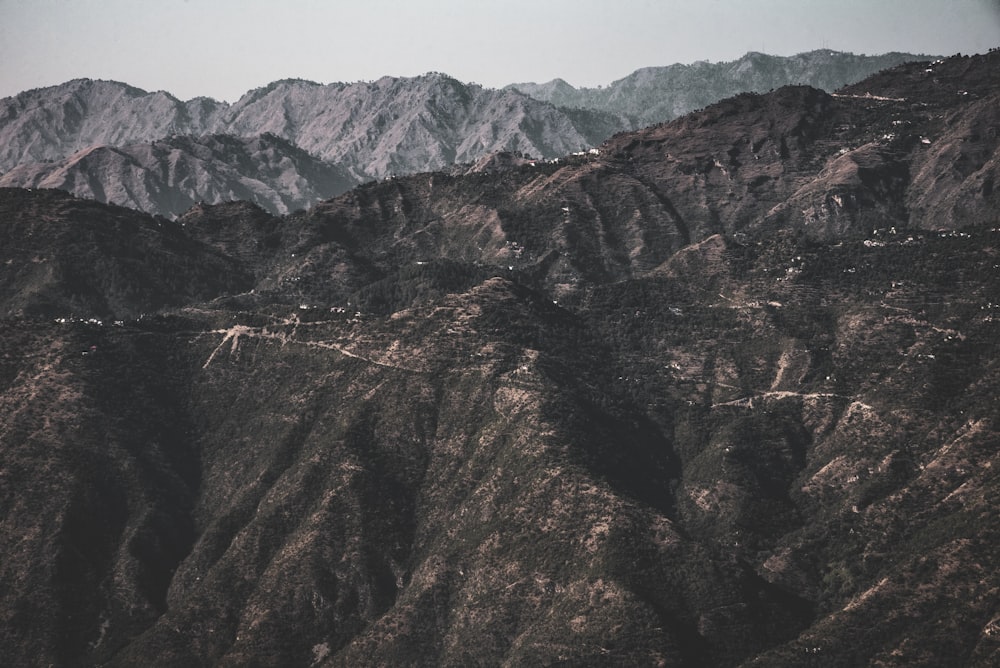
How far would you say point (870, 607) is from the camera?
190 m

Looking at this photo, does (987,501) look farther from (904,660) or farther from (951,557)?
(904,660)

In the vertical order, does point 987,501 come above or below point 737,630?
above

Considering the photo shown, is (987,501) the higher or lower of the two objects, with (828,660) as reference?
higher

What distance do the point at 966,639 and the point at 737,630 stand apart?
4024 centimetres

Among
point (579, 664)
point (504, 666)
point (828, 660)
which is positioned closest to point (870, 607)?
point (828, 660)

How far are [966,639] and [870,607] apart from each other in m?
20.2

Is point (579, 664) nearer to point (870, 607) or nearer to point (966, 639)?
point (870, 607)

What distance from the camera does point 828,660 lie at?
182625mm

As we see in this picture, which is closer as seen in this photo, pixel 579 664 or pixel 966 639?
pixel 966 639

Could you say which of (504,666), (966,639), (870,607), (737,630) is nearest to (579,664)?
(504,666)

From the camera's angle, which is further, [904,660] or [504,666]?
[504,666]

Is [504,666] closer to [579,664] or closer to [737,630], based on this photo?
[579,664]

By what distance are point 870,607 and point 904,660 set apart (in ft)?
54.0

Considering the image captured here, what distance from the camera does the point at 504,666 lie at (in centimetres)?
19888
